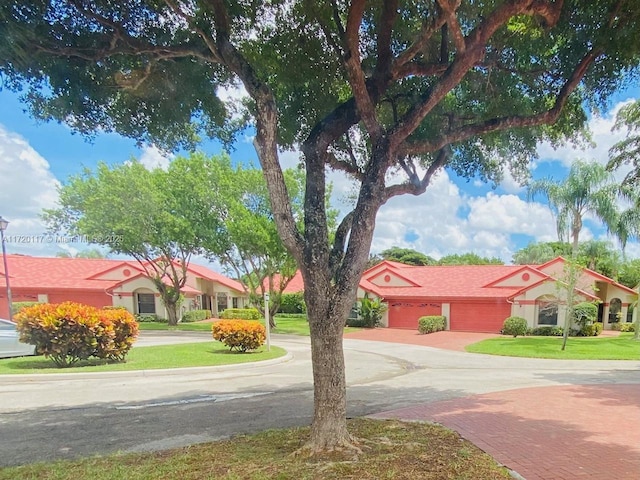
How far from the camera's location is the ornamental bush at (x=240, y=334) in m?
14.7

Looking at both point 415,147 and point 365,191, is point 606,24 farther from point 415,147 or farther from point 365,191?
point 365,191

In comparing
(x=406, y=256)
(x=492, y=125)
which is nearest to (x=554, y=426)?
(x=492, y=125)

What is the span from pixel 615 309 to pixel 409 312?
49.3 feet

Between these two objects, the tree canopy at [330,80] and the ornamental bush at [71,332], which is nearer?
the tree canopy at [330,80]

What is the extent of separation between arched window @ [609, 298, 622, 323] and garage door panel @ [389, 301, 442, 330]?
12.6 metres

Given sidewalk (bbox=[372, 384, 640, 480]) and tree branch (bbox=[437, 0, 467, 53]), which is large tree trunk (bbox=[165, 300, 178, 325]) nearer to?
sidewalk (bbox=[372, 384, 640, 480])

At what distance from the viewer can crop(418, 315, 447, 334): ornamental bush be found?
27.0 meters

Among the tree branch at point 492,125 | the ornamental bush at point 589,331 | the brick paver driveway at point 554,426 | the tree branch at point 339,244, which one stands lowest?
the ornamental bush at point 589,331

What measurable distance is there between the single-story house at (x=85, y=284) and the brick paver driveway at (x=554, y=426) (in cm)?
2947

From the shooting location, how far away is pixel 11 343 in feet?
41.3

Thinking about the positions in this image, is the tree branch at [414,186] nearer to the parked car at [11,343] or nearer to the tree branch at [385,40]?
the tree branch at [385,40]

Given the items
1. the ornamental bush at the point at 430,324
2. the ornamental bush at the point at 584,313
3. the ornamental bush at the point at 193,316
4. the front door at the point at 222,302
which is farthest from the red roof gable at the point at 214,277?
the ornamental bush at the point at 584,313

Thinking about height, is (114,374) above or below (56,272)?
below

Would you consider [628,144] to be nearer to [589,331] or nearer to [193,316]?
[589,331]
